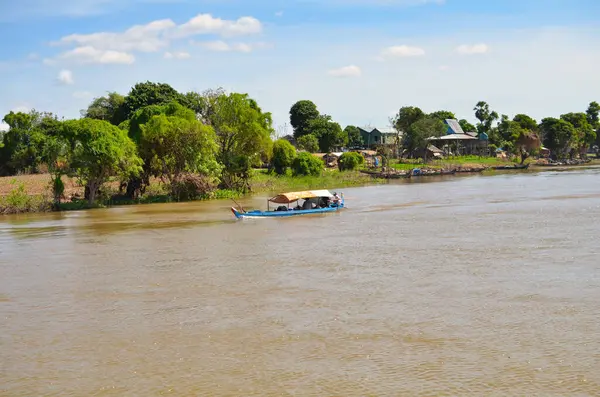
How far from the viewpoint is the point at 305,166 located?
5428cm

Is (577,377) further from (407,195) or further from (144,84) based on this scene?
(144,84)

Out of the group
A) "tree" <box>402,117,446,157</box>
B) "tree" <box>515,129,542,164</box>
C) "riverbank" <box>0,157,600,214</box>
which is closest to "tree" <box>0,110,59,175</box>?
"riverbank" <box>0,157,600,214</box>

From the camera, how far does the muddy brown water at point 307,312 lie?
8.99m

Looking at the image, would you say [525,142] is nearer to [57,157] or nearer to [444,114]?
[444,114]

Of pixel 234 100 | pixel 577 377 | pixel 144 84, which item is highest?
pixel 144 84

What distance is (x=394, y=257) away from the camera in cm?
1770

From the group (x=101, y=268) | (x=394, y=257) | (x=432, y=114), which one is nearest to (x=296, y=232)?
(x=394, y=257)

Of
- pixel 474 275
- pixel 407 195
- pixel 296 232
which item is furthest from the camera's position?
pixel 407 195

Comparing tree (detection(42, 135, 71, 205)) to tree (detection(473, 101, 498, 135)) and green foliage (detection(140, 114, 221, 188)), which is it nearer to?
green foliage (detection(140, 114, 221, 188))

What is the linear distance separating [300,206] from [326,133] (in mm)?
47899

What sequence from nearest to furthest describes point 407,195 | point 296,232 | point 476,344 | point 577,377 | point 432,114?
point 577,377
point 476,344
point 296,232
point 407,195
point 432,114

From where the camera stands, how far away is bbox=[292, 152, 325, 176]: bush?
5428cm

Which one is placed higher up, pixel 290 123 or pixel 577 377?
pixel 290 123

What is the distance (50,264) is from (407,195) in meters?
25.9
